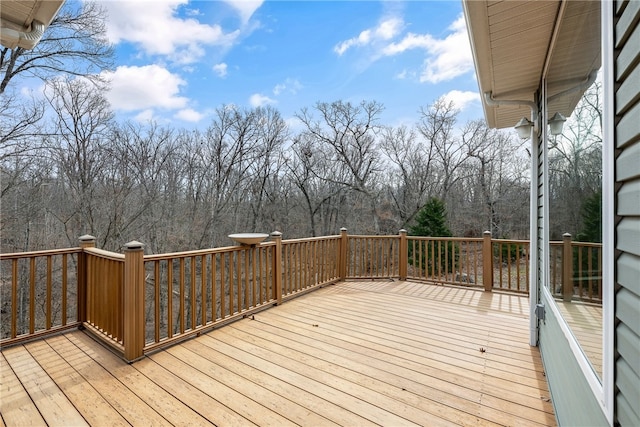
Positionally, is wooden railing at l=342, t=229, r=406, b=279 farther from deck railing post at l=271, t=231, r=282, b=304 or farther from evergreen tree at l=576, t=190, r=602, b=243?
evergreen tree at l=576, t=190, r=602, b=243

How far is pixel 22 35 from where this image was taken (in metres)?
2.07

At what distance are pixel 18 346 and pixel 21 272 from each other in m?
8.75

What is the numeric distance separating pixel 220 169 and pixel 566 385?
13.3 m

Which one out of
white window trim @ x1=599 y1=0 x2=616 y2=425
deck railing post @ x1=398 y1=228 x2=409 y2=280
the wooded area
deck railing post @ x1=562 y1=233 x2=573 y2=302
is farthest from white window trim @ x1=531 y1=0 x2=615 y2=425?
the wooded area

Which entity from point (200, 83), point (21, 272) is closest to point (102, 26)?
point (200, 83)

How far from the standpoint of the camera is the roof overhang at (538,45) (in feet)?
4.15

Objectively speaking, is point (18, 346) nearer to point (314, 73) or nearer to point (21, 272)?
point (21, 272)

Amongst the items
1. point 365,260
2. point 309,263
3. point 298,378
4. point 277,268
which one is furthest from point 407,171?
point 298,378

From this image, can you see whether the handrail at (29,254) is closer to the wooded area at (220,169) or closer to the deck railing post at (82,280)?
the deck railing post at (82,280)

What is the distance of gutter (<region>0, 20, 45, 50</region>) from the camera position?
6.65 feet

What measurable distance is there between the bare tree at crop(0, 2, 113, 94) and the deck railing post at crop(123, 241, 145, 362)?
26.0 feet

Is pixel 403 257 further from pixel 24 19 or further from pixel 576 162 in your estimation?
pixel 24 19

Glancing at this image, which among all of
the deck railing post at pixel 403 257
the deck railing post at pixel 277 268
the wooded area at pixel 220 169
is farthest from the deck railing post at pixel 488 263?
the deck railing post at pixel 277 268

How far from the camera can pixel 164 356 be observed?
8.86 feet
